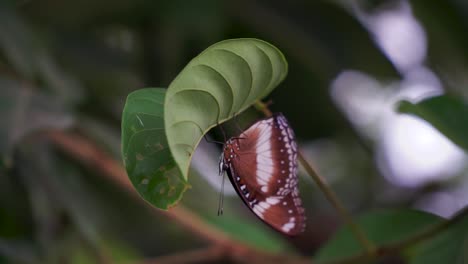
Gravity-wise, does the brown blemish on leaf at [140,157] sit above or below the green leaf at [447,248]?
above

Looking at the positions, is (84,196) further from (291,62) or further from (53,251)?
(291,62)

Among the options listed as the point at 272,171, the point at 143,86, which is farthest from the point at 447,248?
the point at 143,86

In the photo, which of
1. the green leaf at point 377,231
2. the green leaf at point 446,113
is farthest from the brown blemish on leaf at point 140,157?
the green leaf at point 377,231

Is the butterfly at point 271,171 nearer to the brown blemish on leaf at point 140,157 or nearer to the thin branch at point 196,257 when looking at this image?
the brown blemish on leaf at point 140,157

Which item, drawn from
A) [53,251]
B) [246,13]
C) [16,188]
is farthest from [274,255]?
[246,13]

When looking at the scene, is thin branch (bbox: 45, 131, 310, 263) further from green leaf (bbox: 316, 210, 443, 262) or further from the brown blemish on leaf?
the brown blemish on leaf

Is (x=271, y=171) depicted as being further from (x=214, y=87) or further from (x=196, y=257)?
(x=196, y=257)
